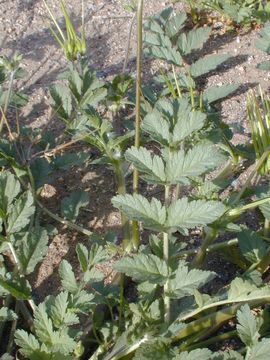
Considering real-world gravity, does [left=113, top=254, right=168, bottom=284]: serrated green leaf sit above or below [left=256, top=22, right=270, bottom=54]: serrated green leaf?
below

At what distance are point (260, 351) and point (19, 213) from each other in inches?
27.0

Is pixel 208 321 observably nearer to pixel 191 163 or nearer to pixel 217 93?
pixel 191 163

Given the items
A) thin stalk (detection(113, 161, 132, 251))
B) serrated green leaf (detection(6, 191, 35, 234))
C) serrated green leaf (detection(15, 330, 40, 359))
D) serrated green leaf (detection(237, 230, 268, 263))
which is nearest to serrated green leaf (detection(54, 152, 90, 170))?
thin stalk (detection(113, 161, 132, 251))

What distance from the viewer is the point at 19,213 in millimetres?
1750

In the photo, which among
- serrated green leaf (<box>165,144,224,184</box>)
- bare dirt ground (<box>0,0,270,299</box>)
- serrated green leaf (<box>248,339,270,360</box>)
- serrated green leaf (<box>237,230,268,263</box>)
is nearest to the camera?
serrated green leaf (<box>248,339,270,360</box>)

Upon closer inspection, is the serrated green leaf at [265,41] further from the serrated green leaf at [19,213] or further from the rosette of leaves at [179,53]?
the serrated green leaf at [19,213]

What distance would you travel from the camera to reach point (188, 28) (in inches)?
117

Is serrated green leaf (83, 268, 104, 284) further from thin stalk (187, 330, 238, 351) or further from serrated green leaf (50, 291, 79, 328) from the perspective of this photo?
thin stalk (187, 330, 238, 351)

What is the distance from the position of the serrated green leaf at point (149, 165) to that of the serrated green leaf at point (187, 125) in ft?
0.25

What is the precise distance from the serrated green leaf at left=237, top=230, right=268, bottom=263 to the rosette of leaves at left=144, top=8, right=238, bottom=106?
61cm

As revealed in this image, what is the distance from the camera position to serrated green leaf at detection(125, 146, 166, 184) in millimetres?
1622

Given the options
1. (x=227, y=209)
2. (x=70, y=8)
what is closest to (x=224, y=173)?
(x=227, y=209)

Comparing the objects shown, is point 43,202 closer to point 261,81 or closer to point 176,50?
point 176,50

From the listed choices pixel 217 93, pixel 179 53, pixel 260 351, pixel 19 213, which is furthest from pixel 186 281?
pixel 179 53
